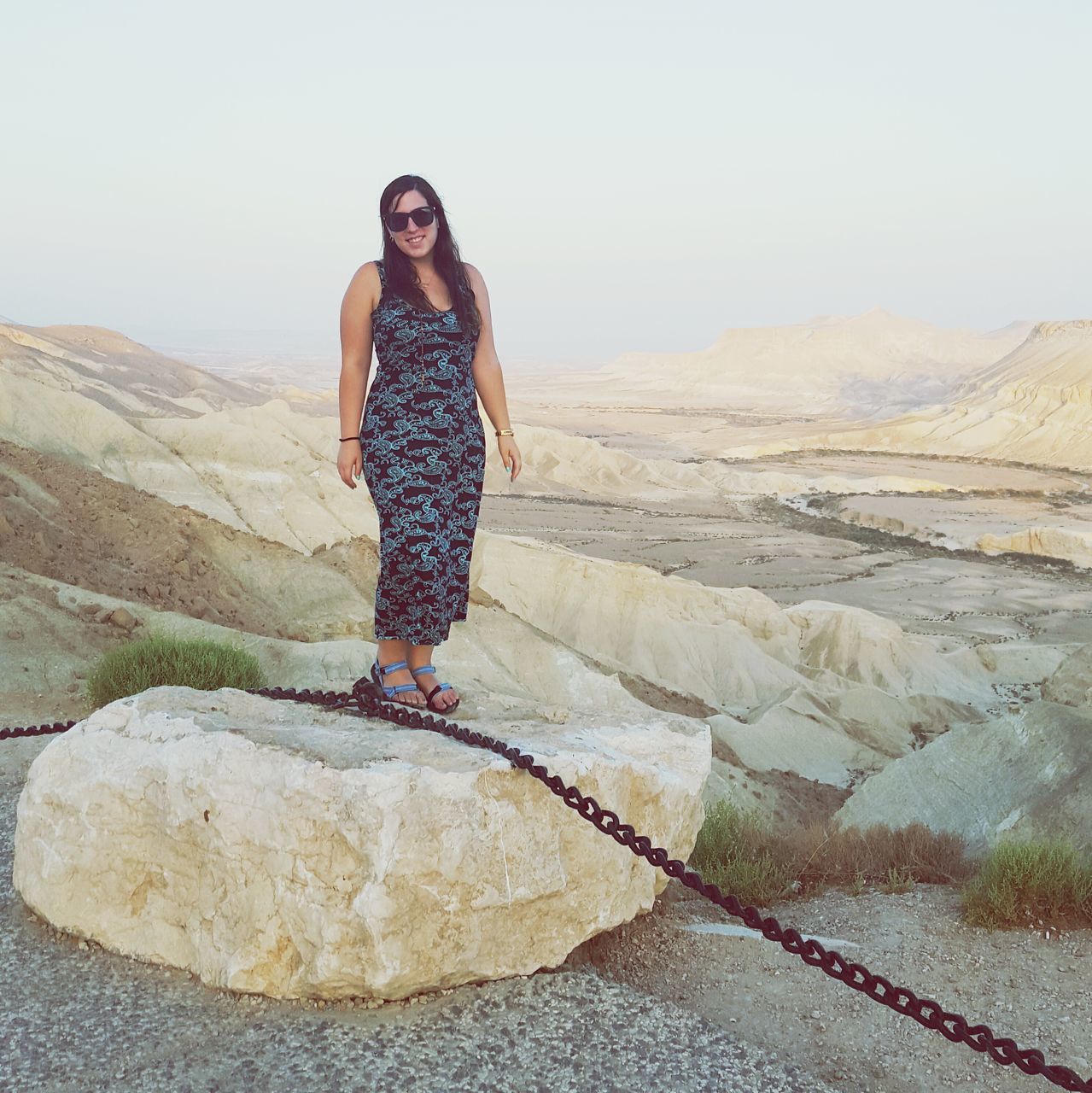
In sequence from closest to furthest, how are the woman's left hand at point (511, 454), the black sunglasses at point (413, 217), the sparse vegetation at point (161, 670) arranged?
1. the black sunglasses at point (413, 217)
2. the woman's left hand at point (511, 454)
3. the sparse vegetation at point (161, 670)

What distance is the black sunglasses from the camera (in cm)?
349

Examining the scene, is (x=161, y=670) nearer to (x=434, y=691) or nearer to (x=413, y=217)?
(x=434, y=691)

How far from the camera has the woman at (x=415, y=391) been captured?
11.6ft

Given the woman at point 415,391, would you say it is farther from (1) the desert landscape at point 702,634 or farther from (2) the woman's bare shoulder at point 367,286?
(1) the desert landscape at point 702,634

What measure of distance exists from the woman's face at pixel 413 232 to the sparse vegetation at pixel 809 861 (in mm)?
2807

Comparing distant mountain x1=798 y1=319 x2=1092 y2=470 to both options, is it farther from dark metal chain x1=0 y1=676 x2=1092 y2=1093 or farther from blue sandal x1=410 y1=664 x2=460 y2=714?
dark metal chain x1=0 y1=676 x2=1092 y2=1093

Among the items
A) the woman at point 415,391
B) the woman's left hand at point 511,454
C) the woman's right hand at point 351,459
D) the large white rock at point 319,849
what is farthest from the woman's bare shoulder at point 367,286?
the large white rock at point 319,849

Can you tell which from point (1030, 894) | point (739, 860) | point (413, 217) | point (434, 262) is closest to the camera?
point (413, 217)

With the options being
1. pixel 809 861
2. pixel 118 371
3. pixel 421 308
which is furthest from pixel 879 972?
pixel 118 371

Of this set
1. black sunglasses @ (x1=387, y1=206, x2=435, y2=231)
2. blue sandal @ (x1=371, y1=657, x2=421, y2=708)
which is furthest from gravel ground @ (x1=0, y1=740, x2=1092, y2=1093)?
black sunglasses @ (x1=387, y1=206, x2=435, y2=231)

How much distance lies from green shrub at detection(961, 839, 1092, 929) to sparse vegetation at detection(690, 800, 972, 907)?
18.0 inches

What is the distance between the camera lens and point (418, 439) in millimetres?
3541

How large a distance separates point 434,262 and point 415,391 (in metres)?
0.47

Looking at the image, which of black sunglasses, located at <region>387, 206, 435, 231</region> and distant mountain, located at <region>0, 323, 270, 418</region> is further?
distant mountain, located at <region>0, 323, 270, 418</region>
